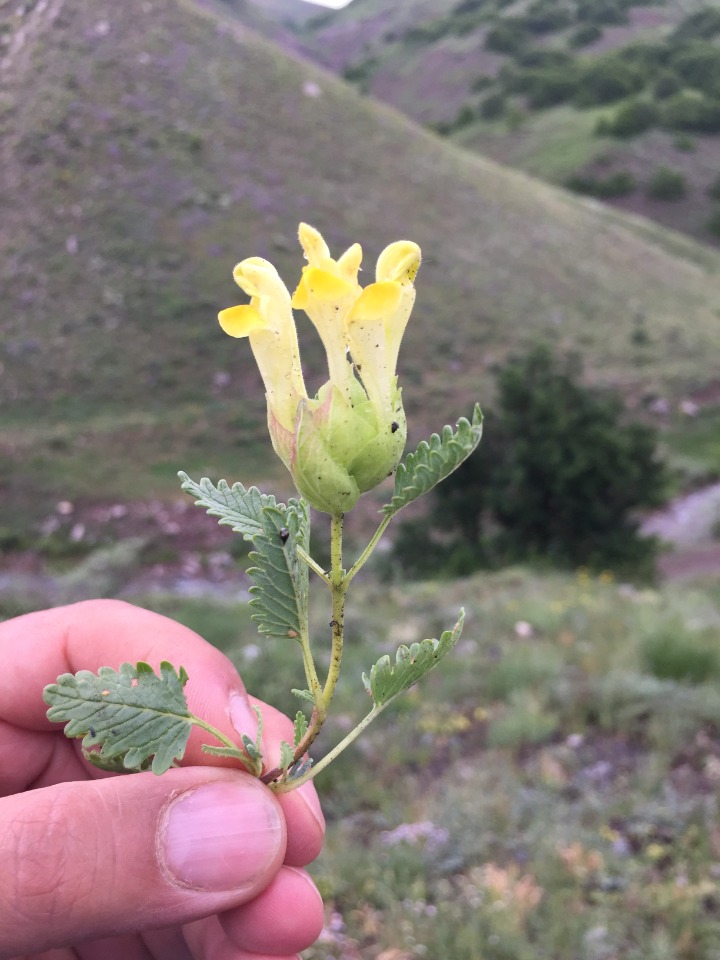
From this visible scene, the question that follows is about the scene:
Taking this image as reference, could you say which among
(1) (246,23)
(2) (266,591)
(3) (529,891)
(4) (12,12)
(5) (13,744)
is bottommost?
(3) (529,891)

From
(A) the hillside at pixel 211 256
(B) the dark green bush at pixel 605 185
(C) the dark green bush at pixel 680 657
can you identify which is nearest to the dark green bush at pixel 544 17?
(B) the dark green bush at pixel 605 185

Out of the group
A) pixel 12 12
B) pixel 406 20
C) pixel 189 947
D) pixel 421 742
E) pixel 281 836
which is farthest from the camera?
pixel 406 20

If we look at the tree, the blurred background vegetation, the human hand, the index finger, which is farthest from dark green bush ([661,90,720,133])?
the human hand

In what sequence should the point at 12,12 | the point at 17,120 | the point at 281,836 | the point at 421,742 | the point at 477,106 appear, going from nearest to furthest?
the point at 281,836 < the point at 12,12 < the point at 17,120 < the point at 421,742 < the point at 477,106

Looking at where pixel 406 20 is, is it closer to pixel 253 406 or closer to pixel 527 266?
pixel 527 266

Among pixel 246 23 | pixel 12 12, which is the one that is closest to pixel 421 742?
pixel 12 12

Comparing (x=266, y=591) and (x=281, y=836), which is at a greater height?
(x=266, y=591)

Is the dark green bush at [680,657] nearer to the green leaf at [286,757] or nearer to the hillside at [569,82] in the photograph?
the green leaf at [286,757]

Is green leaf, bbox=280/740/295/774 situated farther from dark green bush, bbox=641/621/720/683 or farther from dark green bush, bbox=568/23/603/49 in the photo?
dark green bush, bbox=568/23/603/49

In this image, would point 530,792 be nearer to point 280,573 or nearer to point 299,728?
point 299,728
